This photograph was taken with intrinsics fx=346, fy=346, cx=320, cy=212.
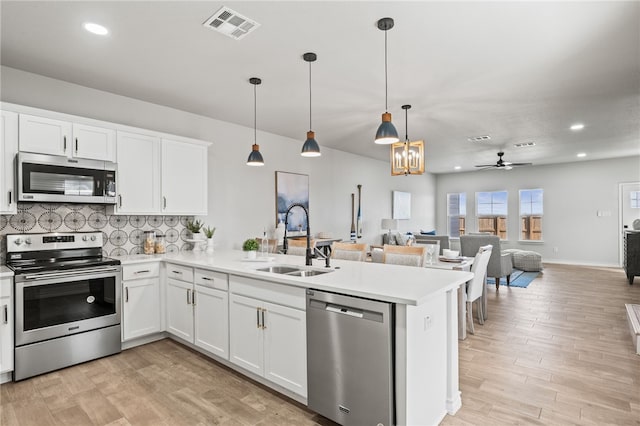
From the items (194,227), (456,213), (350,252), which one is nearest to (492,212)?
(456,213)

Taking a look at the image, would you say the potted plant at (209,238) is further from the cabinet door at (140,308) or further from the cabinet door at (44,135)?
the cabinet door at (44,135)

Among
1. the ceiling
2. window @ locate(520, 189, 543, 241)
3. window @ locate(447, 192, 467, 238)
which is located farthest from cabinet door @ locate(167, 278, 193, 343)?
window @ locate(447, 192, 467, 238)

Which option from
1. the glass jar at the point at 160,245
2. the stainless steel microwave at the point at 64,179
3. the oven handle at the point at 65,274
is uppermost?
the stainless steel microwave at the point at 64,179

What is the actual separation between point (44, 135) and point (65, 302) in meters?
1.50

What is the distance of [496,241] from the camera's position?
5875mm

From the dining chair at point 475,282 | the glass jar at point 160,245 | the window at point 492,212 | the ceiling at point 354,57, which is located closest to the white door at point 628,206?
the window at point 492,212

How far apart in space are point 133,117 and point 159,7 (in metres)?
2.10

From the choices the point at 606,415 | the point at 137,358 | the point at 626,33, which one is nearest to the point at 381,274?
the point at 606,415

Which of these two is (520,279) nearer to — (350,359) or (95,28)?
(350,359)

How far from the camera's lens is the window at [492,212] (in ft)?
34.2

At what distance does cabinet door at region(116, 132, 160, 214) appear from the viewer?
3.64m

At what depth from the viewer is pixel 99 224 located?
147 inches

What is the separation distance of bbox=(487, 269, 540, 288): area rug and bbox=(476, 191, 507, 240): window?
2.76 m

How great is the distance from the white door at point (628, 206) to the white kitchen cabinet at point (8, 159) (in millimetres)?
11505
